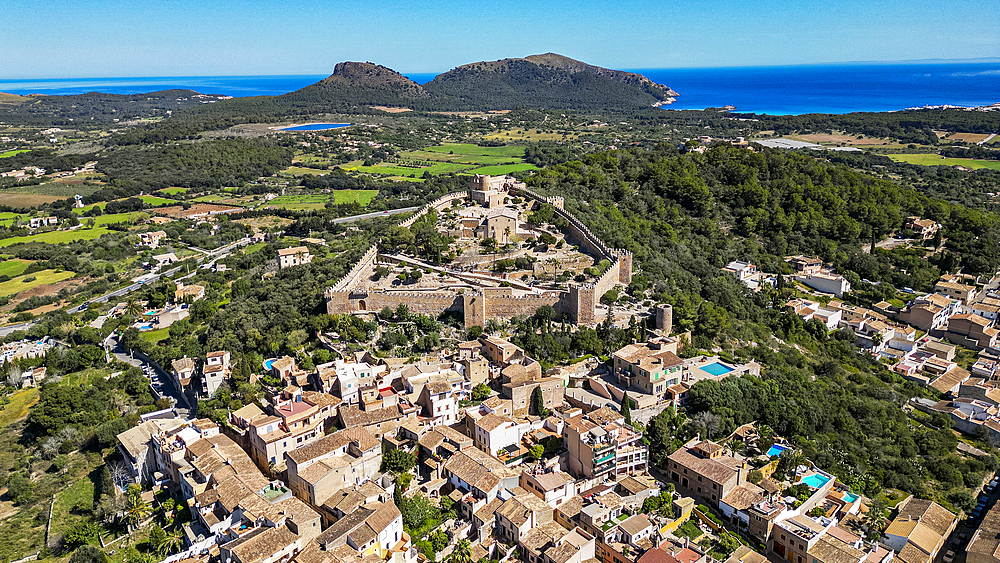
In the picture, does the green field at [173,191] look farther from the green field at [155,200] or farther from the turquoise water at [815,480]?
the turquoise water at [815,480]

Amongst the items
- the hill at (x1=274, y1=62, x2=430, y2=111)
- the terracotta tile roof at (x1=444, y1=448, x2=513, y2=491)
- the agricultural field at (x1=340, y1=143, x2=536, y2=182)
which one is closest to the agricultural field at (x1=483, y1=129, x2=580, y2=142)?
the agricultural field at (x1=340, y1=143, x2=536, y2=182)

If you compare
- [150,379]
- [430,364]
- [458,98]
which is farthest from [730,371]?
[458,98]

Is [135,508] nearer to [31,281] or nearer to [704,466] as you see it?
[704,466]

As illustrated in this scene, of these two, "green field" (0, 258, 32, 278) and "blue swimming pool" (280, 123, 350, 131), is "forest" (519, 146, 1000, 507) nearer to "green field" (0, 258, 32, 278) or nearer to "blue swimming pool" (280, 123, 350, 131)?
"green field" (0, 258, 32, 278)

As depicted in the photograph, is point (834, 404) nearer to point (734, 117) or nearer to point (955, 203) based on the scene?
point (955, 203)

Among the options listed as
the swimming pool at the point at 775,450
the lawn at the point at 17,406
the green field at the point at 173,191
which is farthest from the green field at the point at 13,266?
the swimming pool at the point at 775,450

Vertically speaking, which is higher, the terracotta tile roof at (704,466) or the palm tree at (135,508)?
the terracotta tile roof at (704,466)
